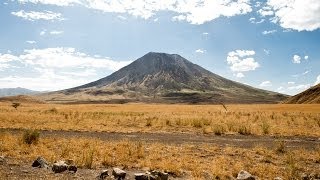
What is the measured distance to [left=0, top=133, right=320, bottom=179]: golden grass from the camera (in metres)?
16.8

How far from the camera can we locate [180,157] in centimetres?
1997

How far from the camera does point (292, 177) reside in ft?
49.2

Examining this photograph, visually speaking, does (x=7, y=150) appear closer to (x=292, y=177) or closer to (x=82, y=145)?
(x=82, y=145)

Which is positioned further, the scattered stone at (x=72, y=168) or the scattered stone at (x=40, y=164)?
the scattered stone at (x=40, y=164)

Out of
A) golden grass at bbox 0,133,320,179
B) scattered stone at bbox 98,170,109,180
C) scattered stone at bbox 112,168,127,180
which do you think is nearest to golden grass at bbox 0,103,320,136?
golden grass at bbox 0,133,320,179

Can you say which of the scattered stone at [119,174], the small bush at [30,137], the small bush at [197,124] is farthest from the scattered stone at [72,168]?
the small bush at [197,124]

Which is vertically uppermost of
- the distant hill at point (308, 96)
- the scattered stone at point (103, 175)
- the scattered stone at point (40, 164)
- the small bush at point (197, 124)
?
the distant hill at point (308, 96)

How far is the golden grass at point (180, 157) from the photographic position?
55.2 ft

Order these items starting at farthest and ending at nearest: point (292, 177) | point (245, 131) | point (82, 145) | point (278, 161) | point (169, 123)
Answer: point (169, 123), point (245, 131), point (82, 145), point (278, 161), point (292, 177)

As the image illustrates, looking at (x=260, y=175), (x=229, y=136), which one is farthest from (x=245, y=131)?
(x=260, y=175)

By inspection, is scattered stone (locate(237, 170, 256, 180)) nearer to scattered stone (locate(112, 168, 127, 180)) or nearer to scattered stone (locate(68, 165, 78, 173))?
scattered stone (locate(112, 168, 127, 180))

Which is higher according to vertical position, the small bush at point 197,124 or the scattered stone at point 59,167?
the small bush at point 197,124

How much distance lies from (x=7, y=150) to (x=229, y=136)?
17.5m

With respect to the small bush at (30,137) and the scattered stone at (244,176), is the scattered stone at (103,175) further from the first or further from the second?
the small bush at (30,137)
